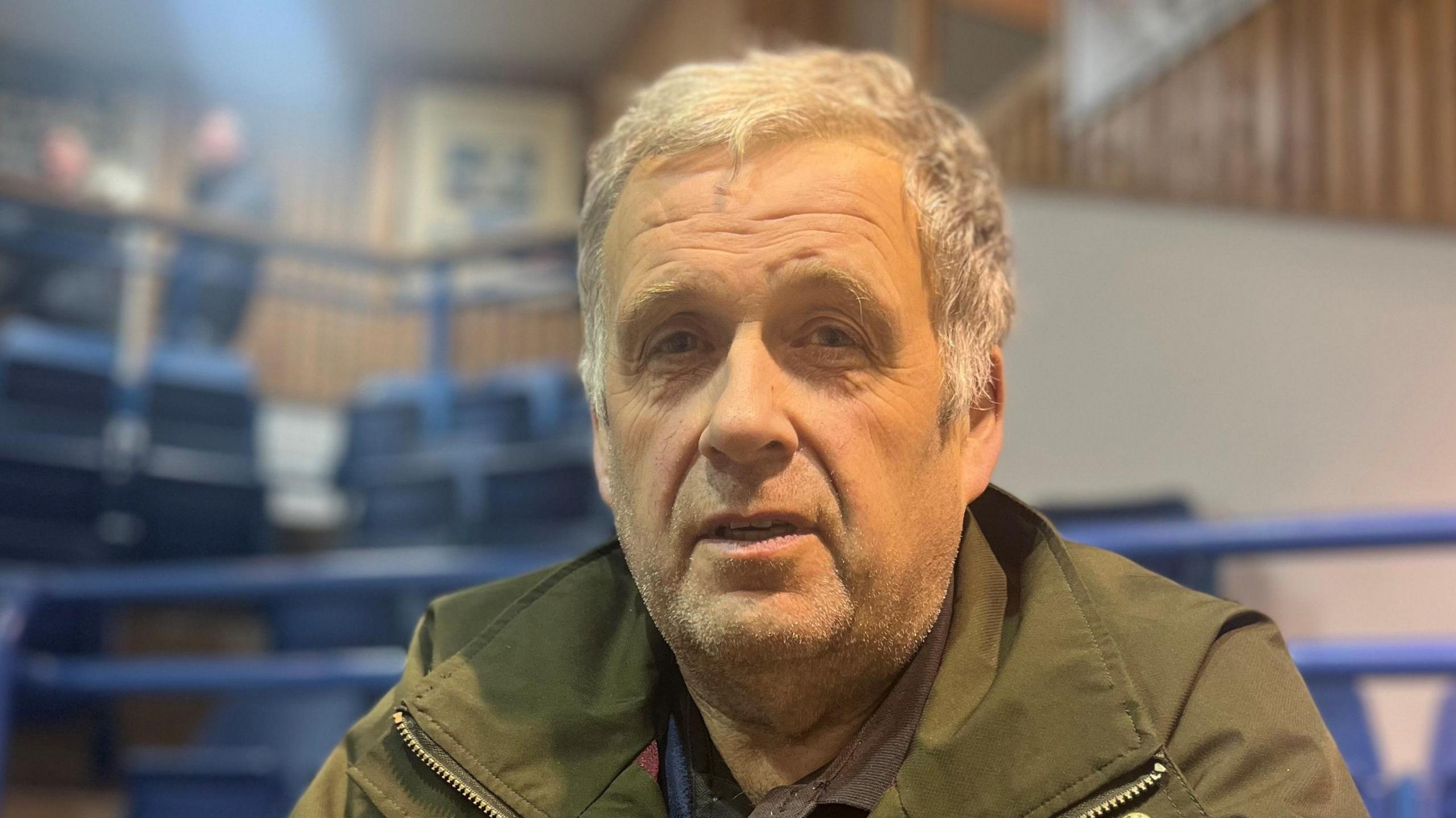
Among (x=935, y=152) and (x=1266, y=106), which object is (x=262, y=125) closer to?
(x=1266, y=106)

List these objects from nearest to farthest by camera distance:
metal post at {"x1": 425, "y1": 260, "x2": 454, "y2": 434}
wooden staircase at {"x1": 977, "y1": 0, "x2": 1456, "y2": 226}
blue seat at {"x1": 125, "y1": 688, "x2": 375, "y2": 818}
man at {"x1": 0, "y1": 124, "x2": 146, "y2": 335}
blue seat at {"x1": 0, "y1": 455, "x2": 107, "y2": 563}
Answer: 1. blue seat at {"x1": 125, "y1": 688, "x2": 375, "y2": 818}
2. blue seat at {"x1": 0, "y1": 455, "x2": 107, "y2": 563}
3. wooden staircase at {"x1": 977, "y1": 0, "x2": 1456, "y2": 226}
4. man at {"x1": 0, "y1": 124, "x2": 146, "y2": 335}
5. metal post at {"x1": 425, "y1": 260, "x2": 454, "y2": 434}

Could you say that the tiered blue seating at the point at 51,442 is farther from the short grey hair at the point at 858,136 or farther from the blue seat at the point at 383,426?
the short grey hair at the point at 858,136

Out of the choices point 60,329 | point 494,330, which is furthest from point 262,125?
point 60,329

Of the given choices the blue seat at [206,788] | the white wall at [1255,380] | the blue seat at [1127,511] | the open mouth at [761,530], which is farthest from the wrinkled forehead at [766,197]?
the white wall at [1255,380]

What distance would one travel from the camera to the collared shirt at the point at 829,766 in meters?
1.06

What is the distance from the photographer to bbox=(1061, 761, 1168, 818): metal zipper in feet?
3.10

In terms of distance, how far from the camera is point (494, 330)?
8.54 m

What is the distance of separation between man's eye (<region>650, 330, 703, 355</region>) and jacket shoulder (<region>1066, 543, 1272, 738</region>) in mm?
401

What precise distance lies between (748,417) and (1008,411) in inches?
99.1

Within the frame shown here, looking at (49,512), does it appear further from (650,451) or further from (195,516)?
(650,451)

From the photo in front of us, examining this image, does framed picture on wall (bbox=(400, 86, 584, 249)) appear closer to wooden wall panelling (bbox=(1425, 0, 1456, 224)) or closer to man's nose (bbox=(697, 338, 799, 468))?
wooden wall panelling (bbox=(1425, 0, 1456, 224))

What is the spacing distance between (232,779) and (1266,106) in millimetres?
4271

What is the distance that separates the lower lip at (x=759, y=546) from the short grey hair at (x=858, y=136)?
8.1 inches

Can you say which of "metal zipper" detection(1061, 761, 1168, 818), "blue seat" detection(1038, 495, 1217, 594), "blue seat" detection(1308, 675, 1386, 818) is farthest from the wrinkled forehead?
"blue seat" detection(1038, 495, 1217, 594)
